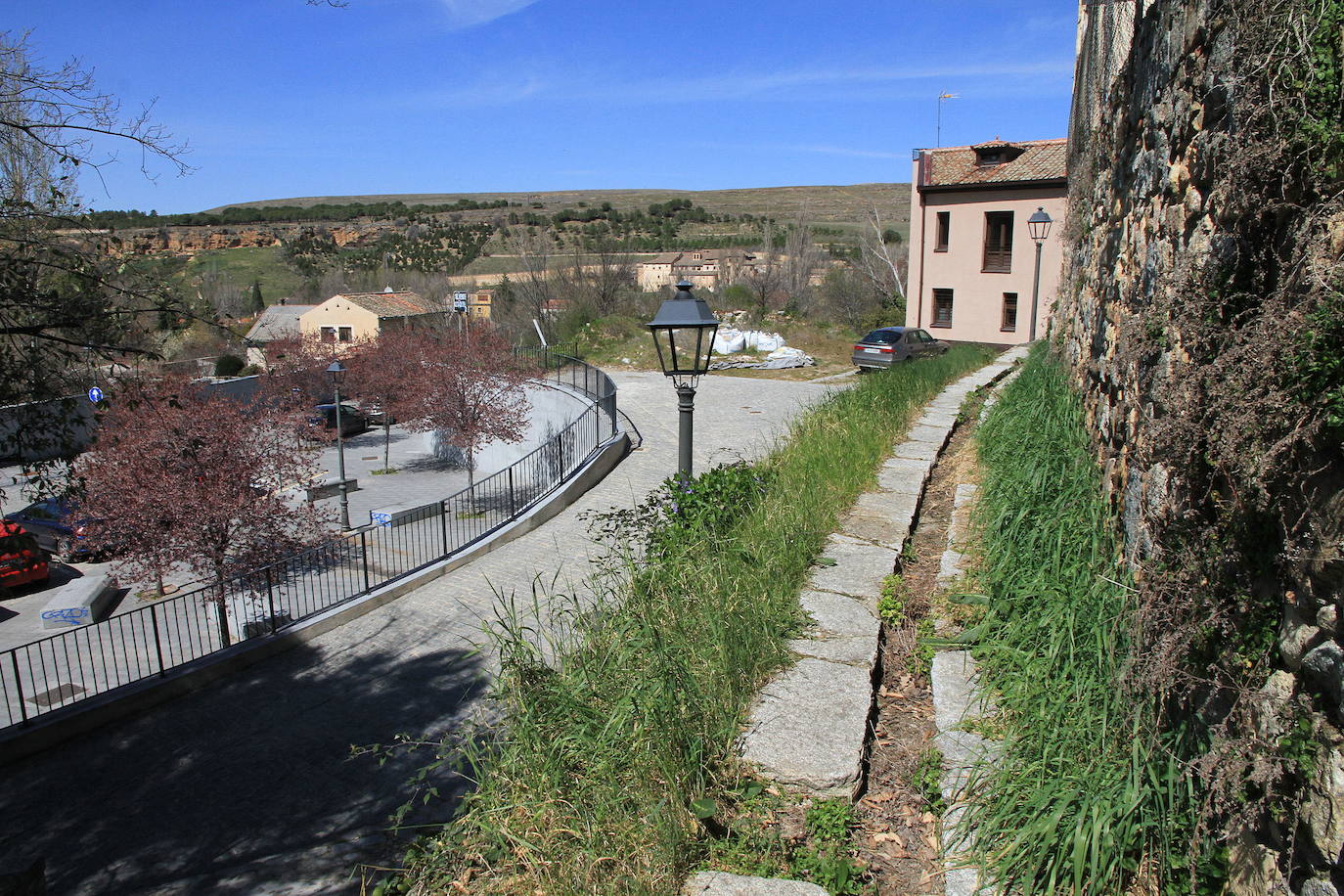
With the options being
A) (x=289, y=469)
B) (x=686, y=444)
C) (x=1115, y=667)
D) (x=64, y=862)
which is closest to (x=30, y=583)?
(x=289, y=469)

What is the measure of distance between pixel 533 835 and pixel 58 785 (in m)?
7.35

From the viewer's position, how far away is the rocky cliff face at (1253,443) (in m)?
2.00

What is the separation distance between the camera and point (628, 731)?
10.9ft

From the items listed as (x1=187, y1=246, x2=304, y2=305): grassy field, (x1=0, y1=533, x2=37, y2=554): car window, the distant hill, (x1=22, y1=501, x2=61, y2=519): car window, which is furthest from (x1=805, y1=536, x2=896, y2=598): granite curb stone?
the distant hill

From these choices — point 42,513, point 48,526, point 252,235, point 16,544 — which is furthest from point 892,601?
point 252,235

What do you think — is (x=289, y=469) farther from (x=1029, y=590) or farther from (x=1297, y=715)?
Answer: (x=1297, y=715)

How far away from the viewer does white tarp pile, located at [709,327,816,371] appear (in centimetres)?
2956

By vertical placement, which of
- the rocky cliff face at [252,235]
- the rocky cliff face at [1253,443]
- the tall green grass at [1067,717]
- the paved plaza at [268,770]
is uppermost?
the rocky cliff face at [252,235]

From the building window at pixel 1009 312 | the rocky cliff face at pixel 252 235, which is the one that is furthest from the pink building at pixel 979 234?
the rocky cliff face at pixel 252 235

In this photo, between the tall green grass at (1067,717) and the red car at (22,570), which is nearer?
the tall green grass at (1067,717)

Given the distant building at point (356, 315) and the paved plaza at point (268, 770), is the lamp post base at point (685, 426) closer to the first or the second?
the paved plaza at point (268, 770)

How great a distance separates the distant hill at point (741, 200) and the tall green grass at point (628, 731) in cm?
8876

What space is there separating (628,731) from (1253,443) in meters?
2.27

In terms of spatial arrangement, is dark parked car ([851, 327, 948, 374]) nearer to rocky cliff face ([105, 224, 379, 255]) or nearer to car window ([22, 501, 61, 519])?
car window ([22, 501, 61, 519])
